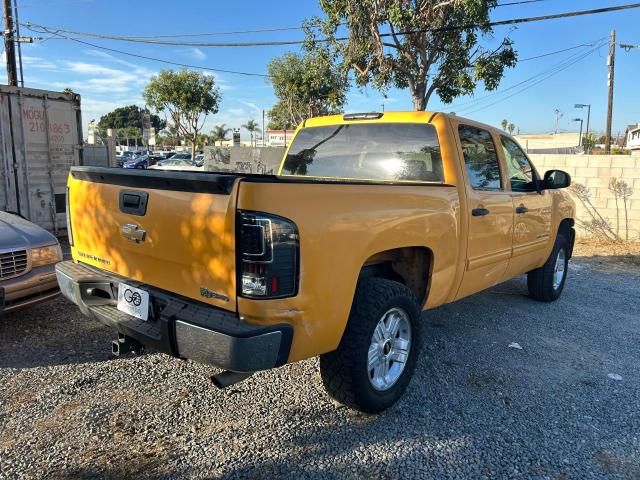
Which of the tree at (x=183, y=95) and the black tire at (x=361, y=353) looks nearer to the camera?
the black tire at (x=361, y=353)

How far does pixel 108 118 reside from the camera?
11138 cm

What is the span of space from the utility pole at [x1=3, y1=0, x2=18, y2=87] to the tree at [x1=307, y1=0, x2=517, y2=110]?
10.3 metres

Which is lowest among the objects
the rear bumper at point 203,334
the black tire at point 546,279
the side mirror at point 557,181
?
the black tire at point 546,279

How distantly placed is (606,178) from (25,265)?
34.5ft

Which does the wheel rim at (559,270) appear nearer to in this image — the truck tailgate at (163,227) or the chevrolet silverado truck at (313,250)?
the chevrolet silverado truck at (313,250)

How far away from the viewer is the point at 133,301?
9.48 ft

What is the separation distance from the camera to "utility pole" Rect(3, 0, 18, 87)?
16.1 meters

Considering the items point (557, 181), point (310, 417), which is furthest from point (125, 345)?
point (557, 181)

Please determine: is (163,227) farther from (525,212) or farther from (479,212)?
(525,212)

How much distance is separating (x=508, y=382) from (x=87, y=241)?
3.16m

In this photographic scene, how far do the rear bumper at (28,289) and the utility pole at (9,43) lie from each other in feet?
47.9

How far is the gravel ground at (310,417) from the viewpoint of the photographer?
8.93ft

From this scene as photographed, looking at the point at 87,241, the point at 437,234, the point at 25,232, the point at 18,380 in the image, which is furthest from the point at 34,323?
the point at 437,234

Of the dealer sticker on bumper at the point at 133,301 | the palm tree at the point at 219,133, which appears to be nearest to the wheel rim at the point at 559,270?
the dealer sticker on bumper at the point at 133,301
